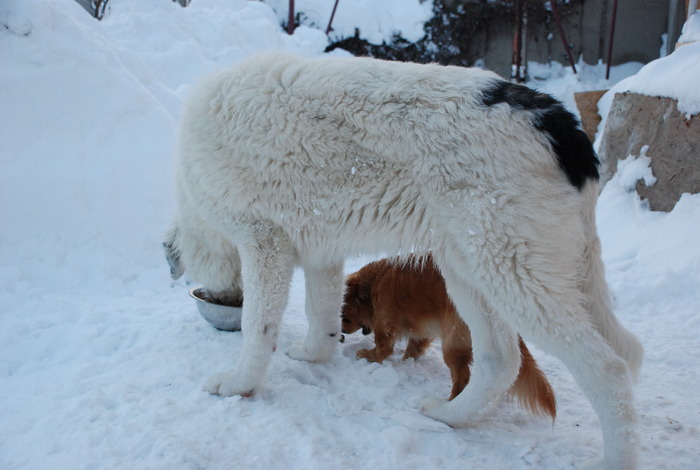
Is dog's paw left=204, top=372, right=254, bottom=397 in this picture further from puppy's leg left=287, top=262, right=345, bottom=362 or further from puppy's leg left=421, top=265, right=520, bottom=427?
puppy's leg left=421, top=265, right=520, bottom=427

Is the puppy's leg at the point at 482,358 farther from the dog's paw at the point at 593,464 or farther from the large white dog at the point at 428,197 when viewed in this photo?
the dog's paw at the point at 593,464

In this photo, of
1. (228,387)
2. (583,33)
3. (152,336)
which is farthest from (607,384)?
(583,33)

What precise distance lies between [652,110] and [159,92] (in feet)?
21.0

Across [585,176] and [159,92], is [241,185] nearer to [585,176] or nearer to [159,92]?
[585,176]

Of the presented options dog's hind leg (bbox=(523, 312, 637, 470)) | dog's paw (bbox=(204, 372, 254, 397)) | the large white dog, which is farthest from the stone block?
dog's paw (bbox=(204, 372, 254, 397))

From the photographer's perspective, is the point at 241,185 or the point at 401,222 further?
the point at 241,185

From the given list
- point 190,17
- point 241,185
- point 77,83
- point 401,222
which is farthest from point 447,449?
point 190,17

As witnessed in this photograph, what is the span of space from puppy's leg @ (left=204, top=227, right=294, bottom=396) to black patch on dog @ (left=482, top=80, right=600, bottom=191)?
138cm

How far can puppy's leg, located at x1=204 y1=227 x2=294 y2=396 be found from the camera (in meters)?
2.89

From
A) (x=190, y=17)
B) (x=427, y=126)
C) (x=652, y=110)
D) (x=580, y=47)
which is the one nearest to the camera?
(x=427, y=126)

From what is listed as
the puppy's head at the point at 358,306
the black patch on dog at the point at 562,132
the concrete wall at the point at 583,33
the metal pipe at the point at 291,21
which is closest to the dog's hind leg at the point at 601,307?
the black patch on dog at the point at 562,132

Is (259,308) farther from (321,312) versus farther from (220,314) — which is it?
(220,314)

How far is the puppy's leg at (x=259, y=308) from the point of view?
2887mm

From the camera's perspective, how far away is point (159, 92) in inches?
277
